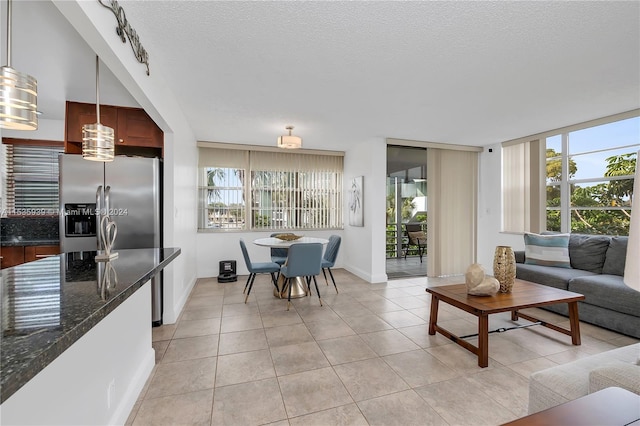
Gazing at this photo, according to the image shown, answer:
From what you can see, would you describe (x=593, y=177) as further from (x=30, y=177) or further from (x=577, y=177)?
(x=30, y=177)

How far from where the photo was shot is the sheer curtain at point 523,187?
455 centimetres

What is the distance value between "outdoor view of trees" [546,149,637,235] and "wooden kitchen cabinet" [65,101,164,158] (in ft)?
18.2

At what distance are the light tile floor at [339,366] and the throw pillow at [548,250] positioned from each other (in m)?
0.69

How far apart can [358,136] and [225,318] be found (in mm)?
3375

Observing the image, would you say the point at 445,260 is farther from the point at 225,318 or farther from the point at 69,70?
the point at 69,70

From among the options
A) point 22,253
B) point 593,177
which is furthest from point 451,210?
point 22,253

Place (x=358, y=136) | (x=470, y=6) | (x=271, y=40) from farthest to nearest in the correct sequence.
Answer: (x=358, y=136), (x=271, y=40), (x=470, y=6)

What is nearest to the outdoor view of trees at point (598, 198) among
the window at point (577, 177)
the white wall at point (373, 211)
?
the window at point (577, 177)

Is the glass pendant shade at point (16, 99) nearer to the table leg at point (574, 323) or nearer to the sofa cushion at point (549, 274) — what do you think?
the table leg at point (574, 323)

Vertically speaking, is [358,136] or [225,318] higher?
[358,136]

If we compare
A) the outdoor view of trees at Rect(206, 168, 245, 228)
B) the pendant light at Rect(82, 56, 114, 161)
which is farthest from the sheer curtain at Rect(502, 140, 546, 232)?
the pendant light at Rect(82, 56, 114, 161)

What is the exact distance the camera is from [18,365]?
603 millimetres

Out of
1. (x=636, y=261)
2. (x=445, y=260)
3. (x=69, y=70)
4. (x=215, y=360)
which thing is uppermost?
(x=69, y=70)

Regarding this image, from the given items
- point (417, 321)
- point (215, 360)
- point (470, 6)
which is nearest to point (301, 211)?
point (417, 321)
